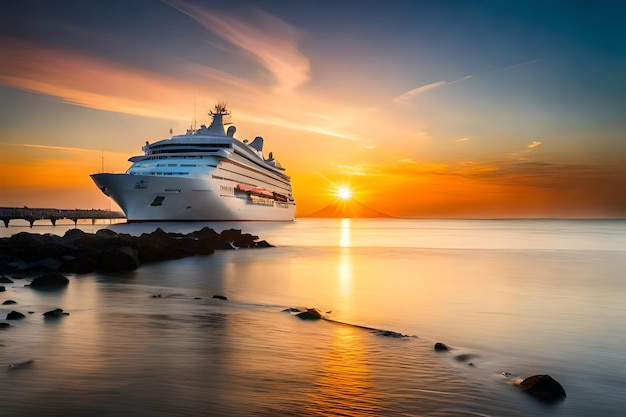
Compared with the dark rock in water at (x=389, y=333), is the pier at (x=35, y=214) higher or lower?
higher

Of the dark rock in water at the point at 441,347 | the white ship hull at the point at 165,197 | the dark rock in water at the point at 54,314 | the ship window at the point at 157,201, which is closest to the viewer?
the dark rock in water at the point at 441,347

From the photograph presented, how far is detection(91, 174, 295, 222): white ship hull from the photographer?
230 feet

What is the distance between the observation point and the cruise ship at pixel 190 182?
70875 mm

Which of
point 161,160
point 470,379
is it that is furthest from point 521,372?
point 161,160

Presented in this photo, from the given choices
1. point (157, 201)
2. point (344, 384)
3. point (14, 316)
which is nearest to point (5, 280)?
point (14, 316)

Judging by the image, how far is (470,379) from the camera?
7914 millimetres

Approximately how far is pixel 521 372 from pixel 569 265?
27630 mm

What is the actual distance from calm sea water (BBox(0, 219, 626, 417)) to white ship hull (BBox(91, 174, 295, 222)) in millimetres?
52260

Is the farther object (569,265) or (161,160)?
(161,160)

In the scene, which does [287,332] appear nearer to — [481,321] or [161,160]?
[481,321]

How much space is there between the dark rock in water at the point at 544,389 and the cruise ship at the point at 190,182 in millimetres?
67993

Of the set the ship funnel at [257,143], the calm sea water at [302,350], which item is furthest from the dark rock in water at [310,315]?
the ship funnel at [257,143]

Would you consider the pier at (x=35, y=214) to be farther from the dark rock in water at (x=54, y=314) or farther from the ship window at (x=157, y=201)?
the dark rock in water at (x=54, y=314)

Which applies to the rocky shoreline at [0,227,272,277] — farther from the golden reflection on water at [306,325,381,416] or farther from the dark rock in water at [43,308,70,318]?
the golden reflection on water at [306,325,381,416]
